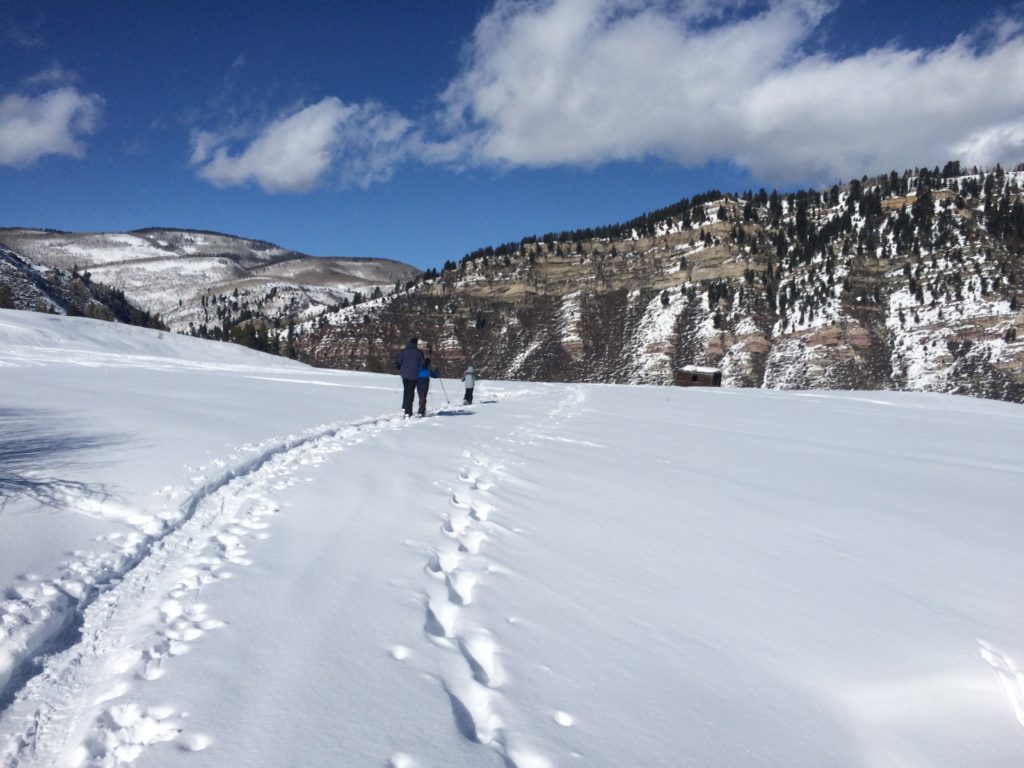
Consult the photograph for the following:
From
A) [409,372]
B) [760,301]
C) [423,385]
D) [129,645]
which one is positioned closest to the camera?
[129,645]

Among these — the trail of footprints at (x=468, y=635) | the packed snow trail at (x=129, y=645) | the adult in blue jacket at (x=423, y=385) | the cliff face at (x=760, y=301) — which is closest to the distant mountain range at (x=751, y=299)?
the cliff face at (x=760, y=301)

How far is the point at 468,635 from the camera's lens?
356 centimetres

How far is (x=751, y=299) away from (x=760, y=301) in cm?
131

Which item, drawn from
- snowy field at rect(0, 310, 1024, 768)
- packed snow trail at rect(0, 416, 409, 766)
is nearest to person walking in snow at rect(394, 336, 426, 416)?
snowy field at rect(0, 310, 1024, 768)

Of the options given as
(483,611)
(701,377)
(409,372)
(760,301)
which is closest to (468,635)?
(483,611)

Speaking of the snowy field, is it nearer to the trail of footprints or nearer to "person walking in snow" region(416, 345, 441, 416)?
the trail of footprints

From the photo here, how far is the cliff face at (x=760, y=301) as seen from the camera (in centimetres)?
6781

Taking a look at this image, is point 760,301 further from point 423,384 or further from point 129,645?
point 129,645

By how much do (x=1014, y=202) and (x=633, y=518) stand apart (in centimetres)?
10713

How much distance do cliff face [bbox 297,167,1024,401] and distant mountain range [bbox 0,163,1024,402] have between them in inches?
9.8

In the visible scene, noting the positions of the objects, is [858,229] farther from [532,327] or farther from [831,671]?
[831,671]

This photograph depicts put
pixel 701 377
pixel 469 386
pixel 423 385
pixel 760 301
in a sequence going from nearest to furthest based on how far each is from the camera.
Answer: pixel 423 385, pixel 469 386, pixel 701 377, pixel 760 301

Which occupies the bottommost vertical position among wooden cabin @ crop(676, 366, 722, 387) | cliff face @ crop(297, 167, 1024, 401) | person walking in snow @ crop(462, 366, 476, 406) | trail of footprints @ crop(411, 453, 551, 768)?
trail of footprints @ crop(411, 453, 551, 768)

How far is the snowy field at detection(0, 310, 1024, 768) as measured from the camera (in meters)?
2.68
